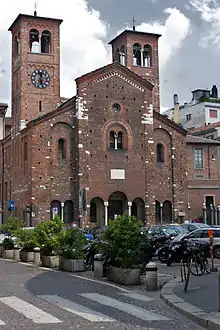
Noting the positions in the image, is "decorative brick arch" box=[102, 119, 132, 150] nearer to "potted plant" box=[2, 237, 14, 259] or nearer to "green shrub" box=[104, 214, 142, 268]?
"potted plant" box=[2, 237, 14, 259]

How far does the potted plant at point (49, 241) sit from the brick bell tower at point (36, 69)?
96.1ft

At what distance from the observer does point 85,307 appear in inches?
442

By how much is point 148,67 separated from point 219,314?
4974 cm

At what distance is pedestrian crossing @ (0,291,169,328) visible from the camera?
994 centimetres

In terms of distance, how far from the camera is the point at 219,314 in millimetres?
9953

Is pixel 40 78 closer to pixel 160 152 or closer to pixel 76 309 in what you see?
pixel 160 152

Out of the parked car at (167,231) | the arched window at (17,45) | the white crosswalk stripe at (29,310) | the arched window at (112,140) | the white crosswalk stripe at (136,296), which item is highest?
the arched window at (17,45)

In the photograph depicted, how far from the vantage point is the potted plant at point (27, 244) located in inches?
897

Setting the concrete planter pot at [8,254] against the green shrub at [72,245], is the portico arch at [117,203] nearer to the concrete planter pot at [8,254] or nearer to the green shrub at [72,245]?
the concrete planter pot at [8,254]

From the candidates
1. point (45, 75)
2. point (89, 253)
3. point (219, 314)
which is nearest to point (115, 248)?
point (89, 253)

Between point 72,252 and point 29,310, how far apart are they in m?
7.99

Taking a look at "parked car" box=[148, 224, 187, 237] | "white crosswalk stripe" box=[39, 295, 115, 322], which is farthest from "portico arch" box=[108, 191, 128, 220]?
"white crosswalk stripe" box=[39, 295, 115, 322]

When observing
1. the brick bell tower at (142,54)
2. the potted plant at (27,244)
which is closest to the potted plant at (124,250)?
the potted plant at (27,244)

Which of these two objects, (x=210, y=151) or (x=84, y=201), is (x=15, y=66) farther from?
(x=210, y=151)
